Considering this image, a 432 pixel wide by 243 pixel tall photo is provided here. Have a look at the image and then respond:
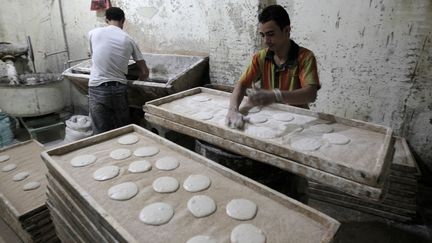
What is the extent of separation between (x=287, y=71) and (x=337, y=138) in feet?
2.47

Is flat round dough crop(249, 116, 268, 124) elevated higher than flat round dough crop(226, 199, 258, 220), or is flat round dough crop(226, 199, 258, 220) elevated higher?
flat round dough crop(249, 116, 268, 124)

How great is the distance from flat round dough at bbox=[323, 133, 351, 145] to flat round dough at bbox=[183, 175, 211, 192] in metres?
0.80

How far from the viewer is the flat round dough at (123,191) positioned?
1369mm

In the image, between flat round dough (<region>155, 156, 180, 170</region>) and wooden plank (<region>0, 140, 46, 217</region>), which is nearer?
flat round dough (<region>155, 156, 180, 170</region>)

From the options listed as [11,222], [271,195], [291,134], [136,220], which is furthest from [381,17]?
[11,222]

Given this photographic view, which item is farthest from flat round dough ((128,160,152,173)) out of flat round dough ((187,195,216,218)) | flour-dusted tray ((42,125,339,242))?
flat round dough ((187,195,216,218))

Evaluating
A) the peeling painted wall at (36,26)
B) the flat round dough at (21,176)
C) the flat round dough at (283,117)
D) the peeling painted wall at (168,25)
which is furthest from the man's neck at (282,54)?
the peeling painted wall at (36,26)

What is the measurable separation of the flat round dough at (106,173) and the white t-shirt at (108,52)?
89.0 inches

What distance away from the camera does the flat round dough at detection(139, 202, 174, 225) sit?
122 cm

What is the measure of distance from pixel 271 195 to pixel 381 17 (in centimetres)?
254

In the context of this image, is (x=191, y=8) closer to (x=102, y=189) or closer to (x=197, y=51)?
(x=197, y=51)

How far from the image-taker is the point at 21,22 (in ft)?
19.1

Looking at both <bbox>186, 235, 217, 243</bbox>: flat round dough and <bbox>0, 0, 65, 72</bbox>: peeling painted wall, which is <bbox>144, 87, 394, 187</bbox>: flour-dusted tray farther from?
<bbox>0, 0, 65, 72</bbox>: peeling painted wall

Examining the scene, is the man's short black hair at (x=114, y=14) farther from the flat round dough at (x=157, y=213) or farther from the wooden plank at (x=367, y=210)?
the wooden plank at (x=367, y=210)
